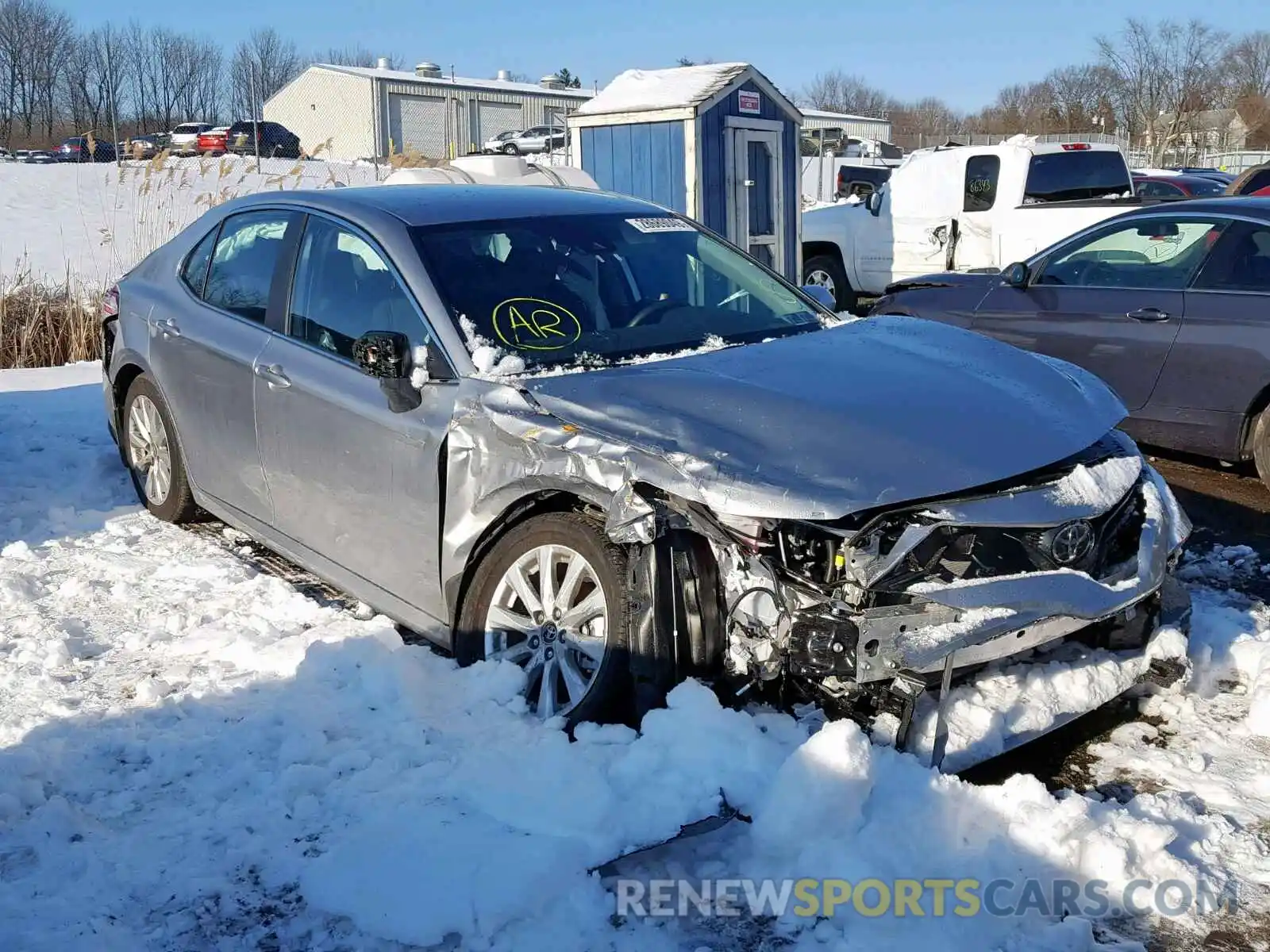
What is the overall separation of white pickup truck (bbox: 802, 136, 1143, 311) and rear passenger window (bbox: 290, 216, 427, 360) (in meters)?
7.59

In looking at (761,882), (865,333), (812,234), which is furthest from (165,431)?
(812,234)

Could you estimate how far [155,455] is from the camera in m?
5.77

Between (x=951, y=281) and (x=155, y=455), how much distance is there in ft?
16.3

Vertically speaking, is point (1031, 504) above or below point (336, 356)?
below

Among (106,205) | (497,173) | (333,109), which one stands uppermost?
(333,109)

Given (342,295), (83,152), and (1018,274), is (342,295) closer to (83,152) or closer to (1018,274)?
(1018,274)

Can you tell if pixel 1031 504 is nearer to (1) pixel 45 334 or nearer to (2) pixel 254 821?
(2) pixel 254 821

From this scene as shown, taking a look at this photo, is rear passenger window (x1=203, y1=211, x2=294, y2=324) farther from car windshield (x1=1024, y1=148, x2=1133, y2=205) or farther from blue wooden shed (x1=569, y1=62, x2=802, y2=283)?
car windshield (x1=1024, y1=148, x2=1133, y2=205)

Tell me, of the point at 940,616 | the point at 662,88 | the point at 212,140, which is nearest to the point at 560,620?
the point at 940,616

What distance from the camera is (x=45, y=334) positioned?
988 centimetres

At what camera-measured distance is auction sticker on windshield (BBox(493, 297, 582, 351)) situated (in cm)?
397

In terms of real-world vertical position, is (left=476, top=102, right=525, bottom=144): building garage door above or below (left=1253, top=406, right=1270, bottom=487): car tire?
above

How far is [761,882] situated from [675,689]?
1.91 ft

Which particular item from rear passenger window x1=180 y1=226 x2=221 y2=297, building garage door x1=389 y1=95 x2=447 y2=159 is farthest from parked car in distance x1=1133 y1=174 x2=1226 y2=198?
building garage door x1=389 y1=95 x2=447 y2=159
